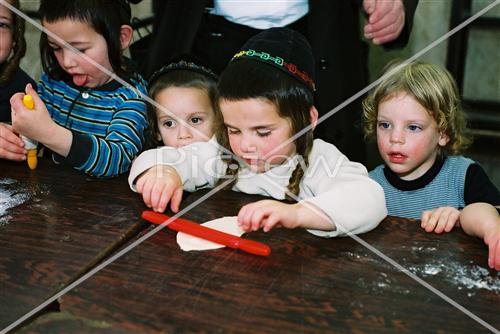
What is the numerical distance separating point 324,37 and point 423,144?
538 mm

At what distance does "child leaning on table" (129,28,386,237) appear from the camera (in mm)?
1335

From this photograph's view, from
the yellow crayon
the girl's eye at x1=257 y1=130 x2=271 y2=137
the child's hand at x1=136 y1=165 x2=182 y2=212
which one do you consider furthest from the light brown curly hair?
the yellow crayon

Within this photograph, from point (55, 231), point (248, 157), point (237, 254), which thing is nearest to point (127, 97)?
point (248, 157)

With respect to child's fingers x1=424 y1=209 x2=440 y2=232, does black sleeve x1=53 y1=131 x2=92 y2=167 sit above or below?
above

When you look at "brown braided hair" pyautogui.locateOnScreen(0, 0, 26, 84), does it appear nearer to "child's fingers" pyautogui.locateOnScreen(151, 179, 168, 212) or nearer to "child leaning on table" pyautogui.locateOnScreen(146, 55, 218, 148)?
"child leaning on table" pyautogui.locateOnScreen(146, 55, 218, 148)

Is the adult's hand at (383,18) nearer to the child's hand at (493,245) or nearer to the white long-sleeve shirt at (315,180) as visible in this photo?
the white long-sleeve shirt at (315,180)

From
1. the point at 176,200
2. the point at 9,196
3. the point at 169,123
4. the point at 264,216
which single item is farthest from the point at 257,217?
the point at 169,123

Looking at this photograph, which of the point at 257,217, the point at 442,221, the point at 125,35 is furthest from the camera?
the point at 125,35

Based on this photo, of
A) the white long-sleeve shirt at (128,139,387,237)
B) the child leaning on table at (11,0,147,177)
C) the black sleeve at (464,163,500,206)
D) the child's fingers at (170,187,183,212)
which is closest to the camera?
the white long-sleeve shirt at (128,139,387,237)

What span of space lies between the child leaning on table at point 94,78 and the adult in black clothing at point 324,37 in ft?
0.53

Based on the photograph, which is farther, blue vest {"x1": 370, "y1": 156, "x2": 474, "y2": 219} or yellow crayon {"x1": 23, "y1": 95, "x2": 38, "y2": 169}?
blue vest {"x1": 370, "y1": 156, "x2": 474, "y2": 219}

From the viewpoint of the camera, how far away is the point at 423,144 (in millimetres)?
1591

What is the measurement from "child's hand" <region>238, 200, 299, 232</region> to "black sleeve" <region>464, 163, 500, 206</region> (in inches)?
25.7

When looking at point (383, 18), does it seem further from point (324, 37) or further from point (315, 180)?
point (315, 180)
